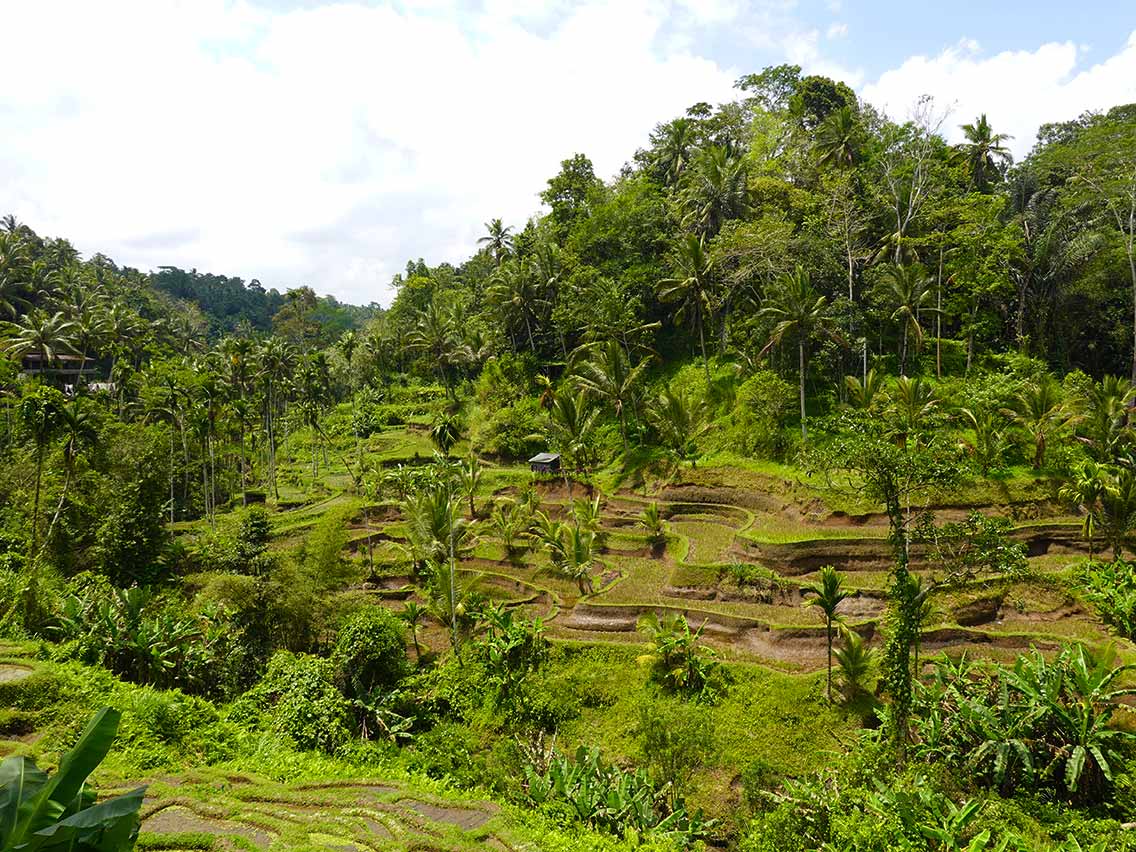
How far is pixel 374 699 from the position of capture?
56.6ft

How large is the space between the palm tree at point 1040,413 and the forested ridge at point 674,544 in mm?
134

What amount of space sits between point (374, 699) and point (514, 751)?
475 cm

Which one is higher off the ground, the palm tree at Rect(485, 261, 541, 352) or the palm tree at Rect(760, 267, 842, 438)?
the palm tree at Rect(485, 261, 541, 352)

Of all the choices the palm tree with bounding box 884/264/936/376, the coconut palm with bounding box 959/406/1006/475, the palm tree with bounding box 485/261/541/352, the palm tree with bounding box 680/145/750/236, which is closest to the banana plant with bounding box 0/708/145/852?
the coconut palm with bounding box 959/406/1006/475

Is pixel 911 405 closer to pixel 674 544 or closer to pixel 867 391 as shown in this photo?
pixel 867 391

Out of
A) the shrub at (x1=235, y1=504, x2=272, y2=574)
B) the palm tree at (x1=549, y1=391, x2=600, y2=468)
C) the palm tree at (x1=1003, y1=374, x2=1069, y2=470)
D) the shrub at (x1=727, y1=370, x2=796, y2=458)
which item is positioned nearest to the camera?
the shrub at (x1=235, y1=504, x2=272, y2=574)

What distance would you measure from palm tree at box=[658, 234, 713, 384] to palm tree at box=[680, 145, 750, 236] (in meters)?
2.05

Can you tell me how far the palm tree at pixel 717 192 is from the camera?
3972 cm

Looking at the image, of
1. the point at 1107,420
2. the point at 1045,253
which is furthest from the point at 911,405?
the point at 1045,253

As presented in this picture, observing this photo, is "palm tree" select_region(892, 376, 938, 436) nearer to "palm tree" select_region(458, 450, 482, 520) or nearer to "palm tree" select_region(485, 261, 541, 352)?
"palm tree" select_region(458, 450, 482, 520)

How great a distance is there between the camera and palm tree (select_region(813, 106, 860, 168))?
3897cm

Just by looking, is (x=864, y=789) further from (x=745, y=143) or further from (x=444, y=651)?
(x=745, y=143)

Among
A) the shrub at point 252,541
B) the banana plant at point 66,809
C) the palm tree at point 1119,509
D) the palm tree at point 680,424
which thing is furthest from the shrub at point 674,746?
the palm tree at point 680,424

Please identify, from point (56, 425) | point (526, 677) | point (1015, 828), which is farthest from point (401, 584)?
point (1015, 828)
